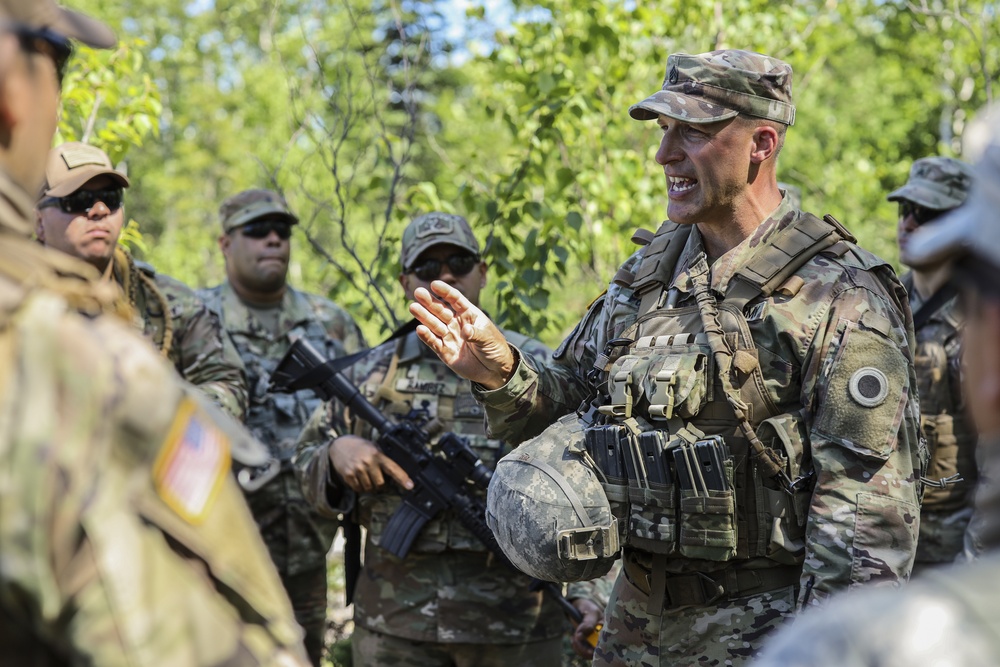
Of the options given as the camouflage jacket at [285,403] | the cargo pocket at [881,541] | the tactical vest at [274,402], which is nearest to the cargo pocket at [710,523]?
the cargo pocket at [881,541]

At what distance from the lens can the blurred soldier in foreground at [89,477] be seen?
142cm

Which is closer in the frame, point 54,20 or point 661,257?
point 54,20

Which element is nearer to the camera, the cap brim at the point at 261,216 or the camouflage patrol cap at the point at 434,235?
the camouflage patrol cap at the point at 434,235

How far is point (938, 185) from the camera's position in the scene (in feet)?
19.3

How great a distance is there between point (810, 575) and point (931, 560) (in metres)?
2.80

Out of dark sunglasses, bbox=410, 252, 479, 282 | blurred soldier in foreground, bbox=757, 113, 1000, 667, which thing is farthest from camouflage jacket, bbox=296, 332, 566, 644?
blurred soldier in foreground, bbox=757, 113, 1000, 667

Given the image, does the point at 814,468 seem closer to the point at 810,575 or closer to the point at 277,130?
the point at 810,575

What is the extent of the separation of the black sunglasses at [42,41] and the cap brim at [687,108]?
7.01 feet

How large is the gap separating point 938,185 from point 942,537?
1.86 metres

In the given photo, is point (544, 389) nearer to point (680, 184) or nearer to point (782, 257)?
point (680, 184)

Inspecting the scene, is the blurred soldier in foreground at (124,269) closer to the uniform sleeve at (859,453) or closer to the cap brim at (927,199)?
the uniform sleeve at (859,453)

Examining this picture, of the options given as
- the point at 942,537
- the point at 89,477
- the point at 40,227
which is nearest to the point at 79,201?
the point at 40,227

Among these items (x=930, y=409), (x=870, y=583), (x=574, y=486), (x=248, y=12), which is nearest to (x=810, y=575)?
(x=870, y=583)

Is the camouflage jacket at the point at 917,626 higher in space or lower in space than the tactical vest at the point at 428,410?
higher
